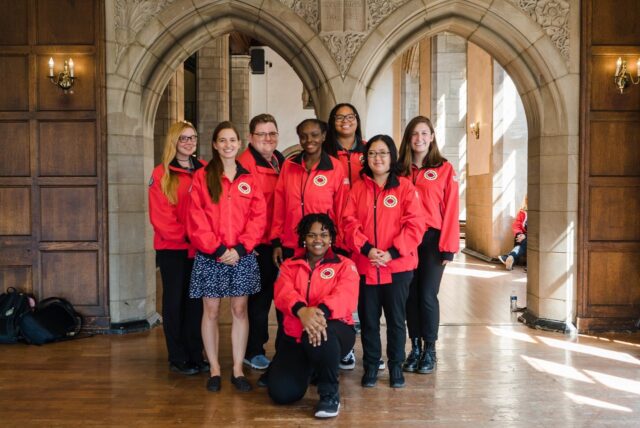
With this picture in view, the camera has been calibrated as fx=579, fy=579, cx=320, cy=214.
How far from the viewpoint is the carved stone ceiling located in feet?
16.1

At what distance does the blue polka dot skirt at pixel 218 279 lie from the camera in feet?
11.1

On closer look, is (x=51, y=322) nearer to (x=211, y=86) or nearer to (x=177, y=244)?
(x=177, y=244)

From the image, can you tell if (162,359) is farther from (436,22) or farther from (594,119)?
(594,119)

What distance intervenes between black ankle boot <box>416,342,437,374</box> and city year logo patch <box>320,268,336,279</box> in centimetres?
103

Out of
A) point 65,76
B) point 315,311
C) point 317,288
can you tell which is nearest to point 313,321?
point 315,311

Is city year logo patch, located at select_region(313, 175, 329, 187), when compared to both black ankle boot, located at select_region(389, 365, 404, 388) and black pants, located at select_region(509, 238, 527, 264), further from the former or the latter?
black pants, located at select_region(509, 238, 527, 264)

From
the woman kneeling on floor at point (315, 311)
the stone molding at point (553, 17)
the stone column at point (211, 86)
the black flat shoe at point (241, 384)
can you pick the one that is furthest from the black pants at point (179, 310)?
the stone column at point (211, 86)

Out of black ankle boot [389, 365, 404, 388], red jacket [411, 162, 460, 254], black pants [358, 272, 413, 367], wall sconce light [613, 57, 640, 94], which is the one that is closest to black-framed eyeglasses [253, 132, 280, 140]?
red jacket [411, 162, 460, 254]

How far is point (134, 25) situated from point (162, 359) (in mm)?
2788

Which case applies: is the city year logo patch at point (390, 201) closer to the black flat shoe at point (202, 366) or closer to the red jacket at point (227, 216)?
the red jacket at point (227, 216)

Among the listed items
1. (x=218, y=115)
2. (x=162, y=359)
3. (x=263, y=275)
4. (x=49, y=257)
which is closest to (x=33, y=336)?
(x=49, y=257)

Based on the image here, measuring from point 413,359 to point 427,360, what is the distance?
0.11 m

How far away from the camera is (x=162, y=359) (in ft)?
13.7

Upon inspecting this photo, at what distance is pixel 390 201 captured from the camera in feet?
11.2
